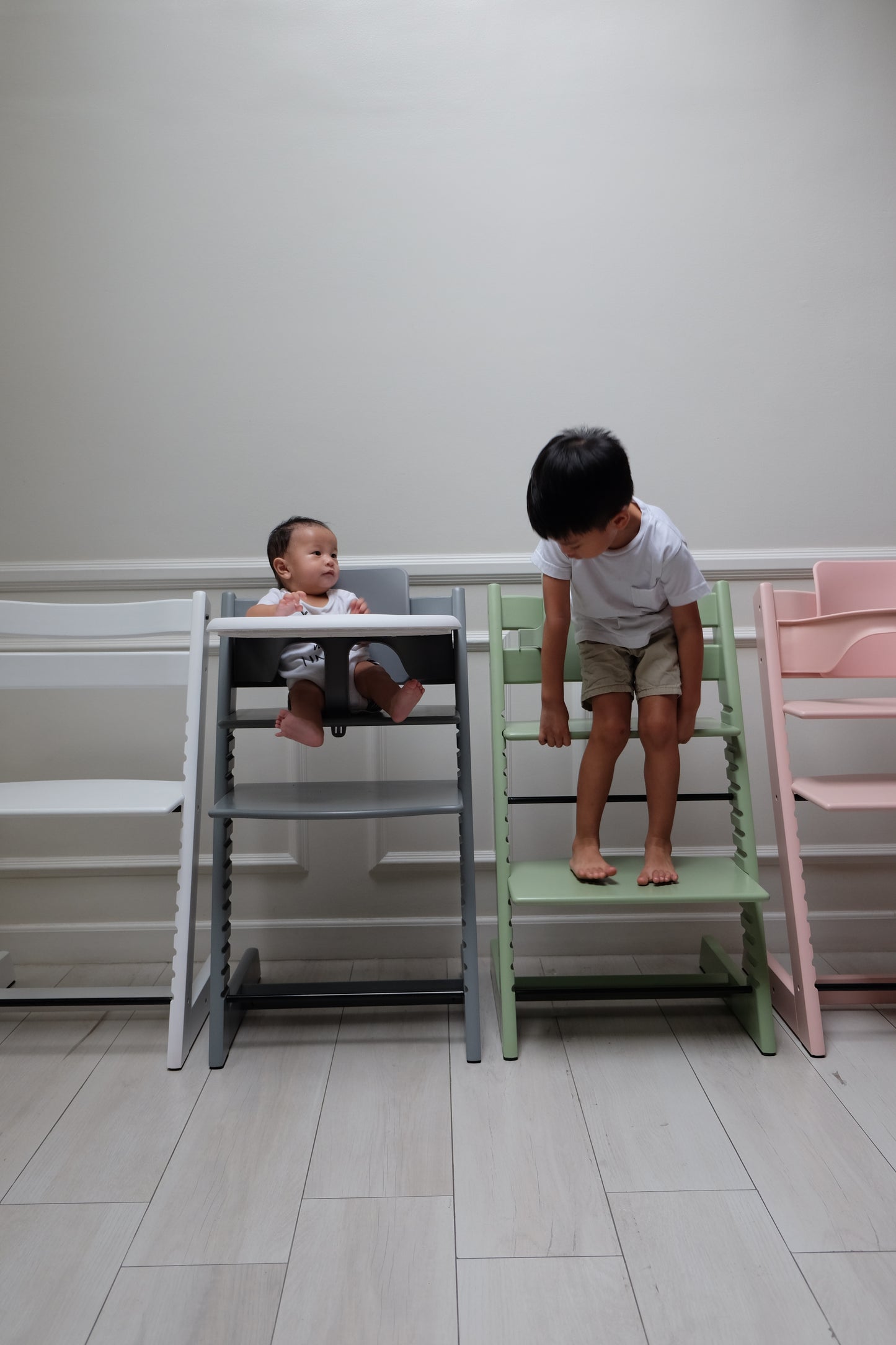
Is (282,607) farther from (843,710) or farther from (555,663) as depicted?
(843,710)

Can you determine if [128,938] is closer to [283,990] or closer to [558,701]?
[283,990]

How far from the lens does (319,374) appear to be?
1.96 meters

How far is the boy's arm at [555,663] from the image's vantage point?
5.18ft

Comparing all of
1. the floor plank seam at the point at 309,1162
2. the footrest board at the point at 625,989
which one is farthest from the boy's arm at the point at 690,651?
the floor plank seam at the point at 309,1162

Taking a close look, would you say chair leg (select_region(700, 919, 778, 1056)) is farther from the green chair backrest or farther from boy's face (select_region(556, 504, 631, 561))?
boy's face (select_region(556, 504, 631, 561))

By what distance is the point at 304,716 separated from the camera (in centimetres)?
158

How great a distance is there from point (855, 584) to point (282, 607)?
3.88 ft

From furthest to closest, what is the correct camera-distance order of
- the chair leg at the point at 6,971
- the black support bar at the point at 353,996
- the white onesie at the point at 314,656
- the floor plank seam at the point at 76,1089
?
the chair leg at the point at 6,971 < the white onesie at the point at 314,656 < the black support bar at the point at 353,996 < the floor plank seam at the point at 76,1089

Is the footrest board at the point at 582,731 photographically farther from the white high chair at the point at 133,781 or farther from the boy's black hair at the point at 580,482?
the white high chair at the point at 133,781

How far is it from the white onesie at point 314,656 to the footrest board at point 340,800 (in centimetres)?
17

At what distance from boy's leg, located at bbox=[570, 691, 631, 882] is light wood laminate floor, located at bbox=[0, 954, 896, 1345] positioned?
38 centimetres

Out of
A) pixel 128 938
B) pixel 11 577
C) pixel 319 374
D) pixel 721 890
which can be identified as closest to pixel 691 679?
pixel 721 890

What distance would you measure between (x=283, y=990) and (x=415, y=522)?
3.51ft

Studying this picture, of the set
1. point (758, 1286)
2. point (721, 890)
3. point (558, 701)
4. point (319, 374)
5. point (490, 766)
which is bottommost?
point (758, 1286)
